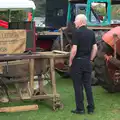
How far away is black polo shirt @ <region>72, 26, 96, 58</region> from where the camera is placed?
7.47 m

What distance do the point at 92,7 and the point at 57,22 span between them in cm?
552

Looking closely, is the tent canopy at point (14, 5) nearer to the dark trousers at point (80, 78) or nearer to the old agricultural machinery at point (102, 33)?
the old agricultural machinery at point (102, 33)

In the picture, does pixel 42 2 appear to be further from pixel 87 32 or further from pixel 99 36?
pixel 87 32

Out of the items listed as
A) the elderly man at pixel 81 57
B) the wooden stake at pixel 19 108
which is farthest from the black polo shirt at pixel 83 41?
the wooden stake at pixel 19 108

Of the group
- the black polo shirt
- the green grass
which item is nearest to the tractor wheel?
the green grass

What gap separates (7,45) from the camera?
8.00 metres

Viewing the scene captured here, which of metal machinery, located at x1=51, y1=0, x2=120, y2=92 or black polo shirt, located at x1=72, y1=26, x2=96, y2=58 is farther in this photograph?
metal machinery, located at x1=51, y1=0, x2=120, y2=92

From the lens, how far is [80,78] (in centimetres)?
764

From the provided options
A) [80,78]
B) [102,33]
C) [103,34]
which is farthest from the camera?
[102,33]

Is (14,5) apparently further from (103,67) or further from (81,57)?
(81,57)

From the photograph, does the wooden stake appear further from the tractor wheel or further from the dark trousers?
the tractor wheel

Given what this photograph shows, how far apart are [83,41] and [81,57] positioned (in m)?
0.28

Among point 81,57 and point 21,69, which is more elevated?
point 81,57

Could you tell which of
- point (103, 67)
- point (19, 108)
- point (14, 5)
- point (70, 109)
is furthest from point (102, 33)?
point (19, 108)
